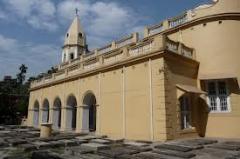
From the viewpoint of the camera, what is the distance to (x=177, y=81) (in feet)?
45.4

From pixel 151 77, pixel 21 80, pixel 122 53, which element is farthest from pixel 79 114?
pixel 21 80

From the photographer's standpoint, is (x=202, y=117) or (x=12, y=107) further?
(x=12, y=107)

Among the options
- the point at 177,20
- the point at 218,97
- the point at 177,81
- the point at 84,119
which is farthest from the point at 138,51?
the point at 84,119

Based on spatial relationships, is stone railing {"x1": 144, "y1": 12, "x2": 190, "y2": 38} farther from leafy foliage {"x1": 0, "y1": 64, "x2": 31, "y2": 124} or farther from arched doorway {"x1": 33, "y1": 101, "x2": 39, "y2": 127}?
leafy foliage {"x1": 0, "y1": 64, "x2": 31, "y2": 124}

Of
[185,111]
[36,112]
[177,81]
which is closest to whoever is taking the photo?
[177,81]

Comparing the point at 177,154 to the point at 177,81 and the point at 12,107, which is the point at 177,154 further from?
the point at 12,107

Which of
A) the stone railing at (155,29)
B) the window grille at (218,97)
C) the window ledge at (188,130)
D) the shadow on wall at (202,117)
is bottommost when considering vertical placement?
the window ledge at (188,130)

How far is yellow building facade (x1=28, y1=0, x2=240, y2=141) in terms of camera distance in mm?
13125

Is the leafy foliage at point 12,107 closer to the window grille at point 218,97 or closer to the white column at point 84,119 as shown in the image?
the white column at point 84,119

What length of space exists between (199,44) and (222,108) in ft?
13.8

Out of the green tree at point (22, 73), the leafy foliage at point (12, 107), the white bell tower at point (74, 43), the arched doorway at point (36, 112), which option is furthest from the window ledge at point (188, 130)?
the green tree at point (22, 73)

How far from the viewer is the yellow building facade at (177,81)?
1312 cm

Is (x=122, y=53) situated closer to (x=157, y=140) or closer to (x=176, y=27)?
(x=176, y=27)

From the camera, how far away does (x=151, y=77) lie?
1348 centimetres
